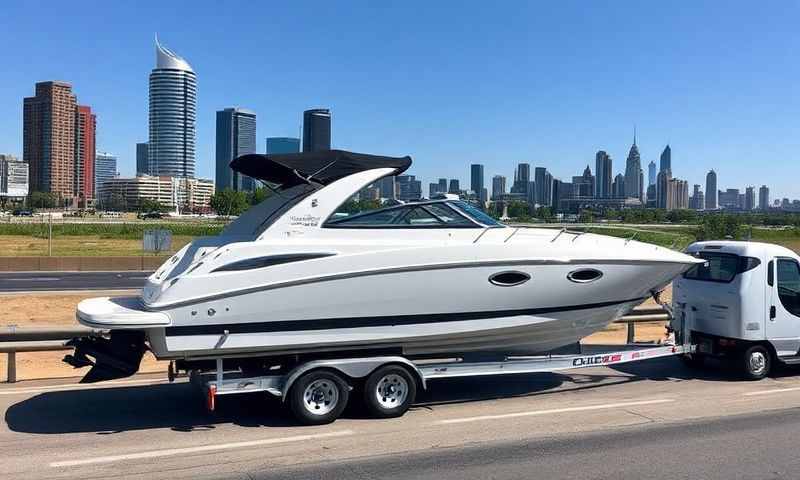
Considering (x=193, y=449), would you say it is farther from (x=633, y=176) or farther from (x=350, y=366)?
(x=633, y=176)

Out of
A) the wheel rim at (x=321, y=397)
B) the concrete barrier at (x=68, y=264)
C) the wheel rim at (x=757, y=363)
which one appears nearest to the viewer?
the wheel rim at (x=321, y=397)

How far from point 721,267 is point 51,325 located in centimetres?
1204

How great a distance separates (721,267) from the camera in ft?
Result: 34.9

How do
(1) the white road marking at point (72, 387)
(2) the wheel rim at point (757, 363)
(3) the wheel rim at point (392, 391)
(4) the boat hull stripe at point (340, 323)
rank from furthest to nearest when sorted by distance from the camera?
(2) the wheel rim at point (757, 363) → (1) the white road marking at point (72, 387) → (3) the wheel rim at point (392, 391) → (4) the boat hull stripe at point (340, 323)

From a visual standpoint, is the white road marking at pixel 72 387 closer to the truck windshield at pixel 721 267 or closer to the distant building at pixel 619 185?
the truck windshield at pixel 721 267

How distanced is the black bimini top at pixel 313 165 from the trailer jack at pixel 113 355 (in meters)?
2.67

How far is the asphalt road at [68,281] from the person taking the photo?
83.1 feet

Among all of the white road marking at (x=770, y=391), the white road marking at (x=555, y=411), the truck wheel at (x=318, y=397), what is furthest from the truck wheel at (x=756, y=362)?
the truck wheel at (x=318, y=397)

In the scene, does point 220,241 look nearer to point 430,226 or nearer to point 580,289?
point 430,226

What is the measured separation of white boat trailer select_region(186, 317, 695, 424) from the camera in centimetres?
793

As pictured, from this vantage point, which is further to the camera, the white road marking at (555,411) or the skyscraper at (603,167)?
the skyscraper at (603,167)

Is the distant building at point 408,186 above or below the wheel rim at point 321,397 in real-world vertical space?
above

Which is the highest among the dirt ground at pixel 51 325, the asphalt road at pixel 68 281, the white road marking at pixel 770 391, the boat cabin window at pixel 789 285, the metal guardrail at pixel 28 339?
the boat cabin window at pixel 789 285

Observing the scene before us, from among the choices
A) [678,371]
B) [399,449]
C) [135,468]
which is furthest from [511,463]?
[678,371]
